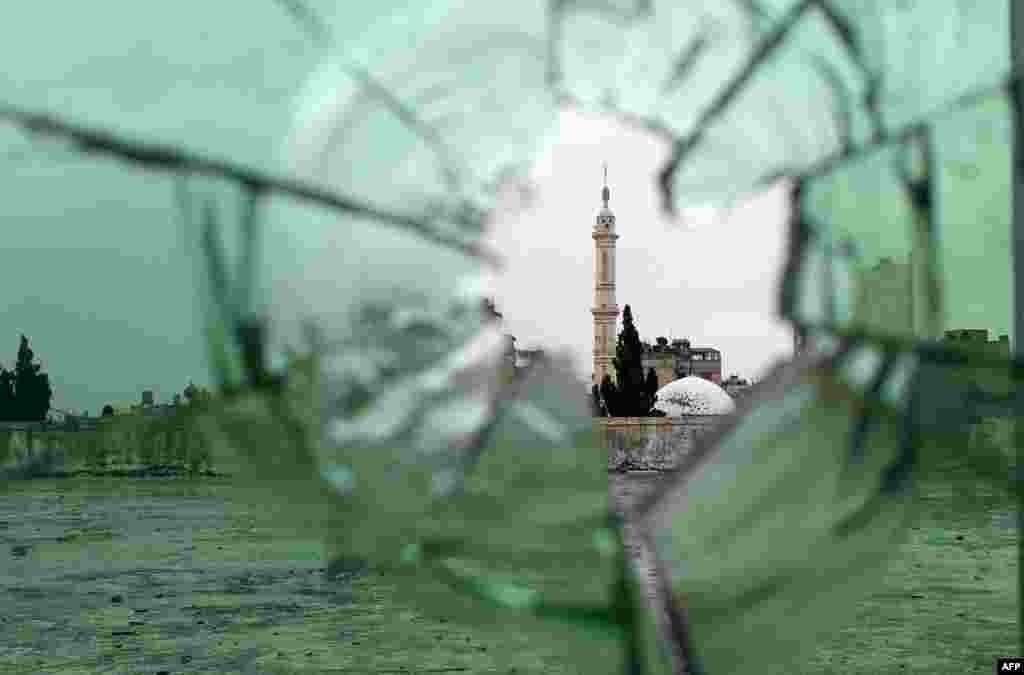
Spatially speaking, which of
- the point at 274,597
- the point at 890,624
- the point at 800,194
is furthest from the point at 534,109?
the point at 274,597

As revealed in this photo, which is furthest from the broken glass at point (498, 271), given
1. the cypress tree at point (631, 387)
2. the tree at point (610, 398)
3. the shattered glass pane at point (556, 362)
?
the tree at point (610, 398)

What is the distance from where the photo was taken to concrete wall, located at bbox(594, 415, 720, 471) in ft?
101

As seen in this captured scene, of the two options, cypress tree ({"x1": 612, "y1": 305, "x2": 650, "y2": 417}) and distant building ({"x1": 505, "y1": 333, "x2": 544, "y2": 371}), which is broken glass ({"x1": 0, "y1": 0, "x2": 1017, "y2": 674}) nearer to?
distant building ({"x1": 505, "y1": 333, "x2": 544, "y2": 371})

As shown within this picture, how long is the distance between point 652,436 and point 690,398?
13.6 ft

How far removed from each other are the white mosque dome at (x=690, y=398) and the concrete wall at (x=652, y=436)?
100 inches

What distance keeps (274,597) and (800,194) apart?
16651 millimetres

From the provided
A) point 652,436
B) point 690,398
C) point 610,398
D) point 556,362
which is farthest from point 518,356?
point 690,398

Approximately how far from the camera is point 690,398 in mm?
35562

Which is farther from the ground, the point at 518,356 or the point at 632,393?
the point at 632,393

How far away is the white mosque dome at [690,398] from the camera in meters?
35.2

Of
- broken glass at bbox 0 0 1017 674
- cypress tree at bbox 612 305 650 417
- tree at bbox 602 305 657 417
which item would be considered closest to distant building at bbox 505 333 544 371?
broken glass at bbox 0 0 1017 674

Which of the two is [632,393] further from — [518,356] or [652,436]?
[518,356]

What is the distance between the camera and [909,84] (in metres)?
2.19

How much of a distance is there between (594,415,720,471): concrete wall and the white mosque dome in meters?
2.54
